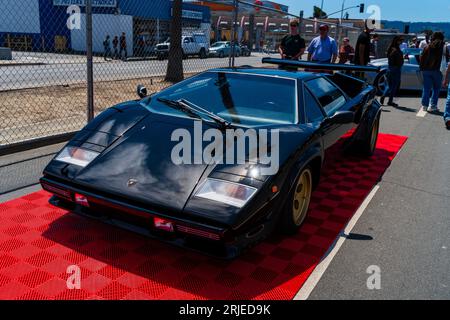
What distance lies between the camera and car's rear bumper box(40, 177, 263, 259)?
248 cm

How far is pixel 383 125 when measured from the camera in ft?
26.6

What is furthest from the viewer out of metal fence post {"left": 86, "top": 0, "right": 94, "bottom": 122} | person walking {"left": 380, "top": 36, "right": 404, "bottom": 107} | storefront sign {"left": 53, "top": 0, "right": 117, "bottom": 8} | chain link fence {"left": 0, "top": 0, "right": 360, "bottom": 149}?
storefront sign {"left": 53, "top": 0, "right": 117, "bottom": 8}

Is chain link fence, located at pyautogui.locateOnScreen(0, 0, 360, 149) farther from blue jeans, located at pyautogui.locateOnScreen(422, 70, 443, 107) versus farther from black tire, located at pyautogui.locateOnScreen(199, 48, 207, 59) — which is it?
blue jeans, located at pyautogui.locateOnScreen(422, 70, 443, 107)

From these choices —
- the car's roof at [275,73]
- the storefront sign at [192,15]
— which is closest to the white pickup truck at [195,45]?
the storefront sign at [192,15]

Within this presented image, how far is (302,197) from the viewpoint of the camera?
3.42 meters

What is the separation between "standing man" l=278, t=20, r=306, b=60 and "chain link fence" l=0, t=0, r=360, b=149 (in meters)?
0.57

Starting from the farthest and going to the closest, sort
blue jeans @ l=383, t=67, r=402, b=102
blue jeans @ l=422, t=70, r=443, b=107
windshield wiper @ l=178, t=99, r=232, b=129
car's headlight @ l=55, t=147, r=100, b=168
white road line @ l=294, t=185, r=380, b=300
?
blue jeans @ l=383, t=67, r=402, b=102, blue jeans @ l=422, t=70, r=443, b=107, windshield wiper @ l=178, t=99, r=232, b=129, car's headlight @ l=55, t=147, r=100, b=168, white road line @ l=294, t=185, r=380, b=300

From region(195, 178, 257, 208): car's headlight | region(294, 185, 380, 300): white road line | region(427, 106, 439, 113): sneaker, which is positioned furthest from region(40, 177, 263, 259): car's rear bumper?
region(427, 106, 439, 113): sneaker

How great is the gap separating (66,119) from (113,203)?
15.9 ft

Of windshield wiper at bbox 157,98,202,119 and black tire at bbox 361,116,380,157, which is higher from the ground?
windshield wiper at bbox 157,98,202,119

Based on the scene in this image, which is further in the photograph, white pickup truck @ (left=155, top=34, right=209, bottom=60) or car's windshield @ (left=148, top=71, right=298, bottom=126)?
white pickup truck @ (left=155, top=34, right=209, bottom=60)

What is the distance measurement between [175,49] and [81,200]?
400 inches

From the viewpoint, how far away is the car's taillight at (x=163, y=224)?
255cm

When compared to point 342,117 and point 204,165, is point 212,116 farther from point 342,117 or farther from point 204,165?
point 342,117
